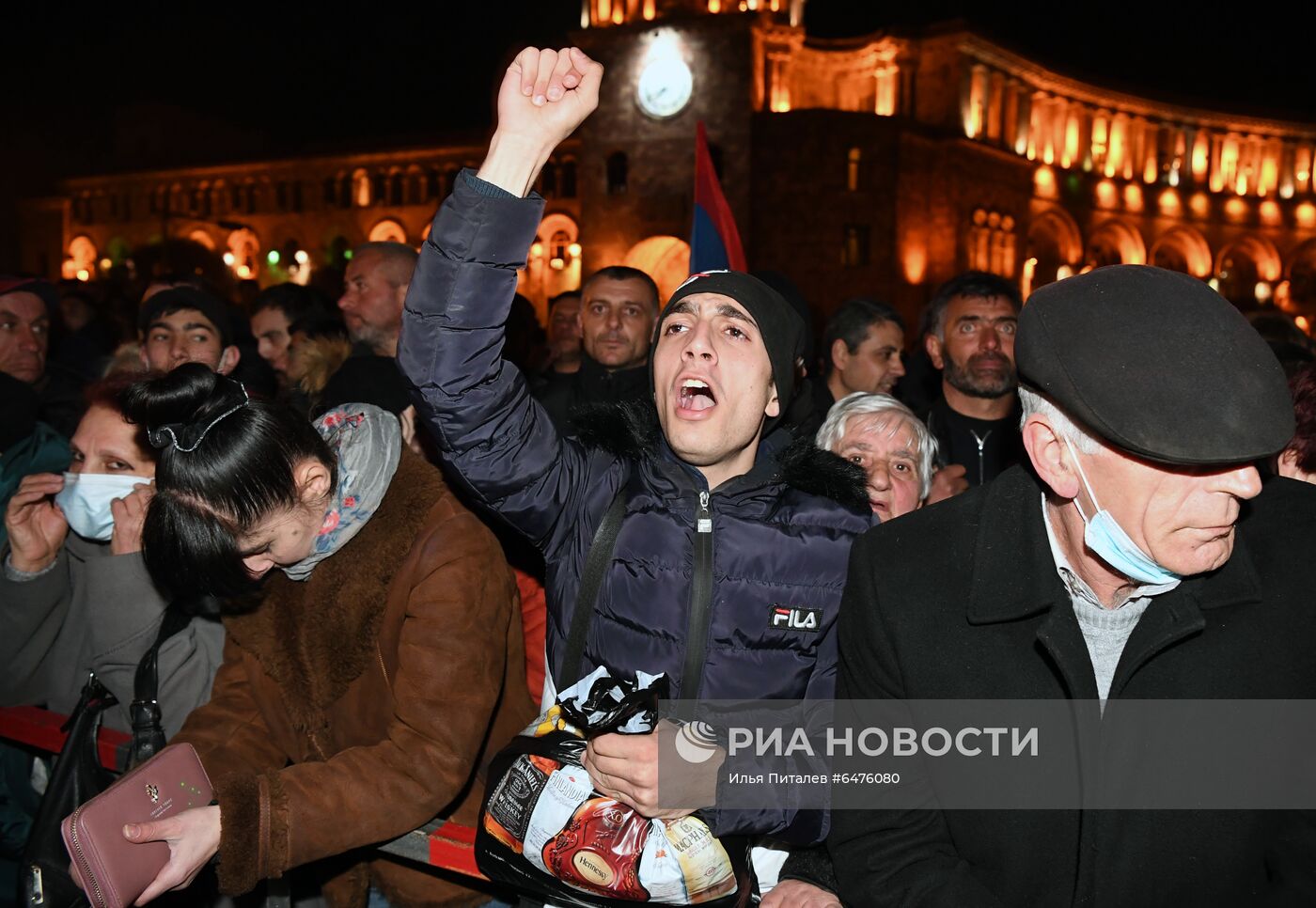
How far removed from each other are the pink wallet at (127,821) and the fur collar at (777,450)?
50.3 inches

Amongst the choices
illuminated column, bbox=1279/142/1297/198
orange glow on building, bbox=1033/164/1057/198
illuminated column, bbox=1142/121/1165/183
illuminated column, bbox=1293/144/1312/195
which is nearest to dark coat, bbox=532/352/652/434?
orange glow on building, bbox=1033/164/1057/198

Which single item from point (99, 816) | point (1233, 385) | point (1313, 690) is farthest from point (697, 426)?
point (99, 816)

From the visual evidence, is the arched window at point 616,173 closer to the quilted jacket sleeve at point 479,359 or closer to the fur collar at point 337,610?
the fur collar at point 337,610

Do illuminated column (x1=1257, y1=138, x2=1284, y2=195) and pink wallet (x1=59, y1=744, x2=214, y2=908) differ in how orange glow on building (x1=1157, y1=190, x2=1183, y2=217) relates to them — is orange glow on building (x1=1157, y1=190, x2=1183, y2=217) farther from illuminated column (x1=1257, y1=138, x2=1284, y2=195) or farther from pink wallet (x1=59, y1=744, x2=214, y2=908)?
pink wallet (x1=59, y1=744, x2=214, y2=908)

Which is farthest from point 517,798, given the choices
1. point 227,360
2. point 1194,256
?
point 1194,256

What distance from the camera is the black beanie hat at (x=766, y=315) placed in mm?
2564

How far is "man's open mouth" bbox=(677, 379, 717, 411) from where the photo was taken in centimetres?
251

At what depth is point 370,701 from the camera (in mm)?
2646

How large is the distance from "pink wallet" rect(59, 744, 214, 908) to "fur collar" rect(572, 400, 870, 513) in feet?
4.19

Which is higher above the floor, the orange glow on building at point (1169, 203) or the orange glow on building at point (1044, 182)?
the orange glow on building at point (1044, 182)

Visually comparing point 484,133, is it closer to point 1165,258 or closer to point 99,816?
point 1165,258

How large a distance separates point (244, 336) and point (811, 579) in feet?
17.2

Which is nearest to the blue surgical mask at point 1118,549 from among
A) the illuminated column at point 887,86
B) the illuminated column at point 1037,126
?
the illuminated column at point 887,86

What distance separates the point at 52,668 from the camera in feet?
11.6
